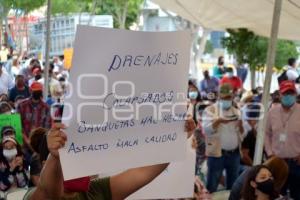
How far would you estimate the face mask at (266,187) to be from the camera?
13.7 ft

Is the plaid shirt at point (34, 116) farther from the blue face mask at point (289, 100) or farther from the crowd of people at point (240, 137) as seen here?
the blue face mask at point (289, 100)

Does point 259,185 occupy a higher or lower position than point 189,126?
lower

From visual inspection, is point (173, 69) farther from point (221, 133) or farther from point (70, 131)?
point (221, 133)

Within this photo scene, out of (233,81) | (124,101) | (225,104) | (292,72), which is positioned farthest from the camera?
(292,72)

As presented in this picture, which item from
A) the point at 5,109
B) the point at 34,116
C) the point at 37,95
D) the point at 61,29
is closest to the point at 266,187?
the point at 34,116

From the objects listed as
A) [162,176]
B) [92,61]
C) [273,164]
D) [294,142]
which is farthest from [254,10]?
[92,61]

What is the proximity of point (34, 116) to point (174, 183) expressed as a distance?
4.71m

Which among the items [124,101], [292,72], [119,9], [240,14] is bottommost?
[124,101]

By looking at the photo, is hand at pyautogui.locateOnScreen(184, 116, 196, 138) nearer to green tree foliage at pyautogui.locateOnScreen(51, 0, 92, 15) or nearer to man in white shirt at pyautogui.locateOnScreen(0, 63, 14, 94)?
man in white shirt at pyautogui.locateOnScreen(0, 63, 14, 94)

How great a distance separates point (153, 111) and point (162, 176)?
0.50 m

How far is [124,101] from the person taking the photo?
2.64 meters

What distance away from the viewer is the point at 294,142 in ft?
20.6

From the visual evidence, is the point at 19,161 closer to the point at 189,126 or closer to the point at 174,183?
the point at 174,183

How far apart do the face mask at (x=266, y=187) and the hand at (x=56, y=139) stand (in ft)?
7.33
